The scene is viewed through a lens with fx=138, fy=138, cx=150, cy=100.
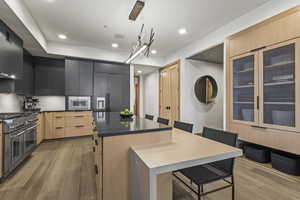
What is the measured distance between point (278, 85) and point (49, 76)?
226 inches

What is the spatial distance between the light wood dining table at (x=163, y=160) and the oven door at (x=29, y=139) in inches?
99.4

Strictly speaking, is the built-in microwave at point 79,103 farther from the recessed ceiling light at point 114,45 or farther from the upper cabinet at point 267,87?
the upper cabinet at point 267,87

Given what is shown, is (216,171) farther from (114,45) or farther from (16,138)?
(114,45)

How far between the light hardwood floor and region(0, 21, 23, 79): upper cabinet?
1814 mm

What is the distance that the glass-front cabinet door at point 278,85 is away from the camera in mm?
2133

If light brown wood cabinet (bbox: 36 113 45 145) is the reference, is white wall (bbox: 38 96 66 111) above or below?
above

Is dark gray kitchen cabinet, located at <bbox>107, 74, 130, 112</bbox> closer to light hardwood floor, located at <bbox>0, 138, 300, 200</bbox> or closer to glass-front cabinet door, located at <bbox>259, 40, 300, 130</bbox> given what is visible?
light hardwood floor, located at <bbox>0, 138, 300, 200</bbox>

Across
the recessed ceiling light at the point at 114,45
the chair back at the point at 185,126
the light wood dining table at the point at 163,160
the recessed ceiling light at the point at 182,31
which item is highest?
the recessed ceiling light at the point at 182,31

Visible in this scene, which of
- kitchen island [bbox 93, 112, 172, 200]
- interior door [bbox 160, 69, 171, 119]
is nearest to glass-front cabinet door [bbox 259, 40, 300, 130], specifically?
kitchen island [bbox 93, 112, 172, 200]

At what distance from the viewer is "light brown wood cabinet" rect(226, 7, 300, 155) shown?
210 cm

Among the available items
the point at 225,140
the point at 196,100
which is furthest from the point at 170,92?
the point at 225,140

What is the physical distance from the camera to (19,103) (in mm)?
3771

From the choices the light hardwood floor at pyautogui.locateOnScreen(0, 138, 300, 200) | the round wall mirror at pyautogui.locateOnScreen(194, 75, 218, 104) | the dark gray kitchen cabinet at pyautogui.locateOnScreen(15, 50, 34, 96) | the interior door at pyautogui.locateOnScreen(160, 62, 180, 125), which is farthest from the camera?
the interior door at pyautogui.locateOnScreen(160, 62, 180, 125)

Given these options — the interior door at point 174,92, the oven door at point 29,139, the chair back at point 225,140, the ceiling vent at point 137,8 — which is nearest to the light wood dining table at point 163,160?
the chair back at point 225,140
